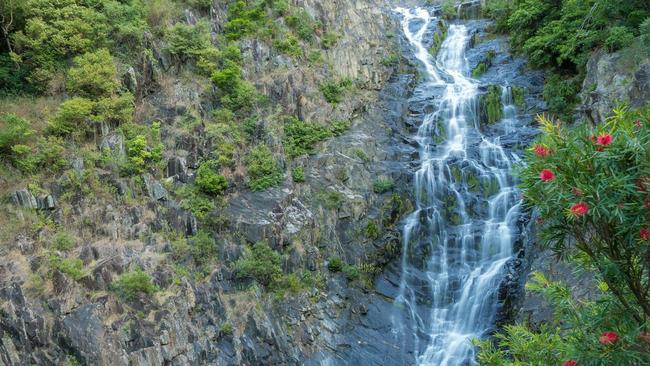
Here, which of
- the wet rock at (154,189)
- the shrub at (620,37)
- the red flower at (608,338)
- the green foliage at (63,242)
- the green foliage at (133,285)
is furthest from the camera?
the shrub at (620,37)

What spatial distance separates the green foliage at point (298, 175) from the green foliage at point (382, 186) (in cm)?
288

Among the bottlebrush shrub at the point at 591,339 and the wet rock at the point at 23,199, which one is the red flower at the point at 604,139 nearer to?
the bottlebrush shrub at the point at 591,339

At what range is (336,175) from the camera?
1931cm

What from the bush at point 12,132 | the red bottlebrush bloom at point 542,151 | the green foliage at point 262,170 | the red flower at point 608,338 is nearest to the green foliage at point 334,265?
the green foliage at point 262,170

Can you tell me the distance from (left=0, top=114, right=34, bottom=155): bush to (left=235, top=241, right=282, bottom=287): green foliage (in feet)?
24.5

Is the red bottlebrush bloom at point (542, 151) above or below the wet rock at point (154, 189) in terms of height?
above

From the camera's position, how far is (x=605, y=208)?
5.10 metres

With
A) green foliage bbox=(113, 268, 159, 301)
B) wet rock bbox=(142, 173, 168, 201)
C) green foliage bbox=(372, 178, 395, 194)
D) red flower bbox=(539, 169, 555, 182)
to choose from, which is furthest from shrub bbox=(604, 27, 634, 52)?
green foliage bbox=(113, 268, 159, 301)

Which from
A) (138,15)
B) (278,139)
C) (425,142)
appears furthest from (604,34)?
(138,15)

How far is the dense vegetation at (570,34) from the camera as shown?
18.4 meters

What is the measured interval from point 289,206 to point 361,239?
2942 mm

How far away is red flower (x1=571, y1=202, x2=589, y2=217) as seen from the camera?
16.6ft

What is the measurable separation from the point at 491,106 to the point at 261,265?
13.5 m

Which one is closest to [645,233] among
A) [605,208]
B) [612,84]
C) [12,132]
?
[605,208]
